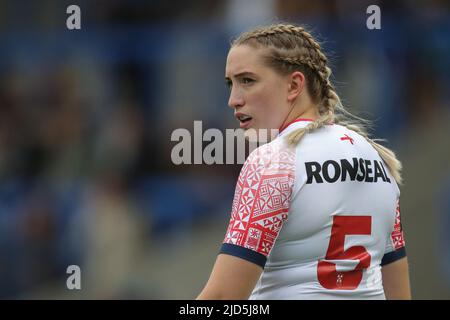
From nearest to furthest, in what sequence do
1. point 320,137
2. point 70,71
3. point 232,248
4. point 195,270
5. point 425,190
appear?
point 232,248 → point 320,137 → point 425,190 → point 195,270 → point 70,71

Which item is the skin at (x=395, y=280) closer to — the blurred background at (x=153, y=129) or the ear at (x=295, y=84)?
the ear at (x=295, y=84)

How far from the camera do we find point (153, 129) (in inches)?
336

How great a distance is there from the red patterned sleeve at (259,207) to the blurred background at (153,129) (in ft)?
15.3

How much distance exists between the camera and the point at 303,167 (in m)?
2.74

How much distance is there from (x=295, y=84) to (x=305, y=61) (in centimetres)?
9

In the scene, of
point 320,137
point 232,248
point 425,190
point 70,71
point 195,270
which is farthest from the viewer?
point 70,71

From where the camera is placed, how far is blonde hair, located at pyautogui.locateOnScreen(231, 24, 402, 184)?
9.70ft

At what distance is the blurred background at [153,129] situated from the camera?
7465 millimetres

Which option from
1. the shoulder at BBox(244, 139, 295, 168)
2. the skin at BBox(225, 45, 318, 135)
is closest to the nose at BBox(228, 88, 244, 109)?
the skin at BBox(225, 45, 318, 135)

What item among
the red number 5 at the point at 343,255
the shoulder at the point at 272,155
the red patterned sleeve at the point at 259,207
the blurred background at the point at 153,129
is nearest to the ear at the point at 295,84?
the shoulder at the point at 272,155

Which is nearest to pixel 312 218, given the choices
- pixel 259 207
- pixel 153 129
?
pixel 259 207

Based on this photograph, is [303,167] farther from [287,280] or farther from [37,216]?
[37,216]

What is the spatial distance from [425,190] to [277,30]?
4.57m
